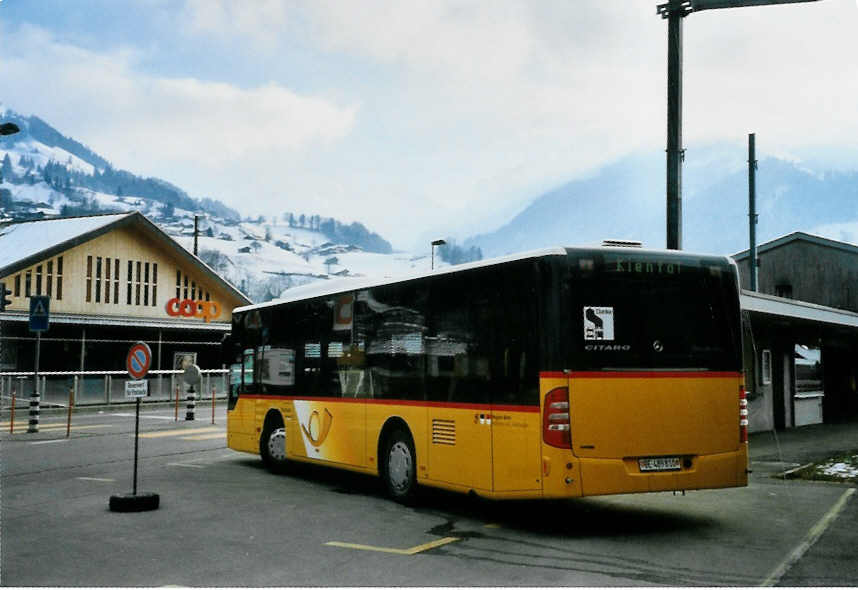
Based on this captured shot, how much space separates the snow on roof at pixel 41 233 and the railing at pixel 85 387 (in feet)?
27.0

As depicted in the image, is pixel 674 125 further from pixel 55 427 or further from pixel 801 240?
pixel 801 240

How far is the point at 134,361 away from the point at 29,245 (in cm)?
3213

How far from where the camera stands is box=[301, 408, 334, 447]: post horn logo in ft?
45.6

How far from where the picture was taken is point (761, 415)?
81.7ft

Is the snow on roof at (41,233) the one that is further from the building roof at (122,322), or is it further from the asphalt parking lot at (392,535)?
the asphalt parking lot at (392,535)

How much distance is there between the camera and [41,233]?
43875 mm

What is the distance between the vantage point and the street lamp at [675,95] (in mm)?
14500

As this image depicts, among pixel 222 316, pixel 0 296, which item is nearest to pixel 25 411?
pixel 0 296

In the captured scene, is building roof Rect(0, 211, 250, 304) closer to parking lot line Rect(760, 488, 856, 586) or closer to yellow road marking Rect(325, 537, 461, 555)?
yellow road marking Rect(325, 537, 461, 555)

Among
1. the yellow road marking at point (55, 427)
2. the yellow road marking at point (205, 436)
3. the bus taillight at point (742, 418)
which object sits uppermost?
the bus taillight at point (742, 418)

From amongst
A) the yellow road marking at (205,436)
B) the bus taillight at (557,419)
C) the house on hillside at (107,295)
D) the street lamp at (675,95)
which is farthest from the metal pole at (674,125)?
the house on hillside at (107,295)

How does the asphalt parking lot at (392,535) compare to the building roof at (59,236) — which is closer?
the asphalt parking lot at (392,535)

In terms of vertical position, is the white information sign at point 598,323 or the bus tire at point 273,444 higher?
the white information sign at point 598,323

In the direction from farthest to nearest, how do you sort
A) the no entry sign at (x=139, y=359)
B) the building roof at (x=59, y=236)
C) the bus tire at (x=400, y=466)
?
the building roof at (x=59, y=236)
the no entry sign at (x=139, y=359)
the bus tire at (x=400, y=466)
